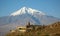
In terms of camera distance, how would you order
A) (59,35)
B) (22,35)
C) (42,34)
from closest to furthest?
(59,35) < (42,34) < (22,35)

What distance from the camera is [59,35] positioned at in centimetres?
1959

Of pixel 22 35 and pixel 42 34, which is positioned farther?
pixel 22 35

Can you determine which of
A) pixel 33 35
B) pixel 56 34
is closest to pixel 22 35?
pixel 33 35

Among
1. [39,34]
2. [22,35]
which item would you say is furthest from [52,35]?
[22,35]

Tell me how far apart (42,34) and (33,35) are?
1.62 metres

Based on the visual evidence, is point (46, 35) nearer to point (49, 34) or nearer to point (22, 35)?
point (49, 34)

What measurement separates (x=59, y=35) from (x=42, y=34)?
218 centimetres

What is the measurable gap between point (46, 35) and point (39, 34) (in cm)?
160

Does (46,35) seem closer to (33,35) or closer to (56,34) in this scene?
(56,34)

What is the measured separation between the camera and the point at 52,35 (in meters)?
20.0

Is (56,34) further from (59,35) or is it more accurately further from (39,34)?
(39,34)

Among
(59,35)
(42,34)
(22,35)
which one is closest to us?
(59,35)

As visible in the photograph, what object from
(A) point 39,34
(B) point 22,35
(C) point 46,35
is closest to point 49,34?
(C) point 46,35

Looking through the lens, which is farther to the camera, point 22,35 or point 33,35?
point 22,35
